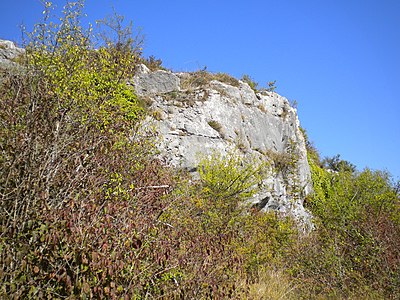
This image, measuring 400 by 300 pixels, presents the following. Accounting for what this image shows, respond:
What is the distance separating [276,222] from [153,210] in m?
7.37

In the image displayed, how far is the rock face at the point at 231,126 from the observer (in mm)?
13570

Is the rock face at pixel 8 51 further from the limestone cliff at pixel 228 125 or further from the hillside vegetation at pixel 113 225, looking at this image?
the hillside vegetation at pixel 113 225

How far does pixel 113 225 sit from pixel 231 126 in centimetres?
1236

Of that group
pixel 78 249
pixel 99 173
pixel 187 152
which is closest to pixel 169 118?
pixel 187 152

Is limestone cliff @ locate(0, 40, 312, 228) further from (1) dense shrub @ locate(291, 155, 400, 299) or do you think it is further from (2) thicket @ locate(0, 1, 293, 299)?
(2) thicket @ locate(0, 1, 293, 299)

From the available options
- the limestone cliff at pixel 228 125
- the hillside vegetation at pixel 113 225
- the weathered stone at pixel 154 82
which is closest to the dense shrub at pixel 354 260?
the hillside vegetation at pixel 113 225

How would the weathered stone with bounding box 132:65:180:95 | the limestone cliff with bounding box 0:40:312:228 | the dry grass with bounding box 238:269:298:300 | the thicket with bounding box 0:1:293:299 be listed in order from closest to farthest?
the thicket with bounding box 0:1:293:299
the dry grass with bounding box 238:269:298:300
the limestone cliff with bounding box 0:40:312:228
the weathered stone with bounding box 132:65:180:95

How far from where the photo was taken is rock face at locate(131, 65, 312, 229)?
1357 centimetres

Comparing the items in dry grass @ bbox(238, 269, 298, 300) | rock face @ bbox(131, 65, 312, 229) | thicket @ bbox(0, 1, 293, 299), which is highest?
rock face @ bbox(131, 65, 312, 229)

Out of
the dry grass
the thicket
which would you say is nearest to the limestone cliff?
the dry grass

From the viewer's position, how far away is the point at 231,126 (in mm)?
15719

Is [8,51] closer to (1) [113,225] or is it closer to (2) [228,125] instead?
(2) [228,125]

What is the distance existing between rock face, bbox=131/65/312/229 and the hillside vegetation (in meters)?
2.89

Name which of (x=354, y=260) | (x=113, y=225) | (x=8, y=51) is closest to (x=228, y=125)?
(x=354, y=260)
